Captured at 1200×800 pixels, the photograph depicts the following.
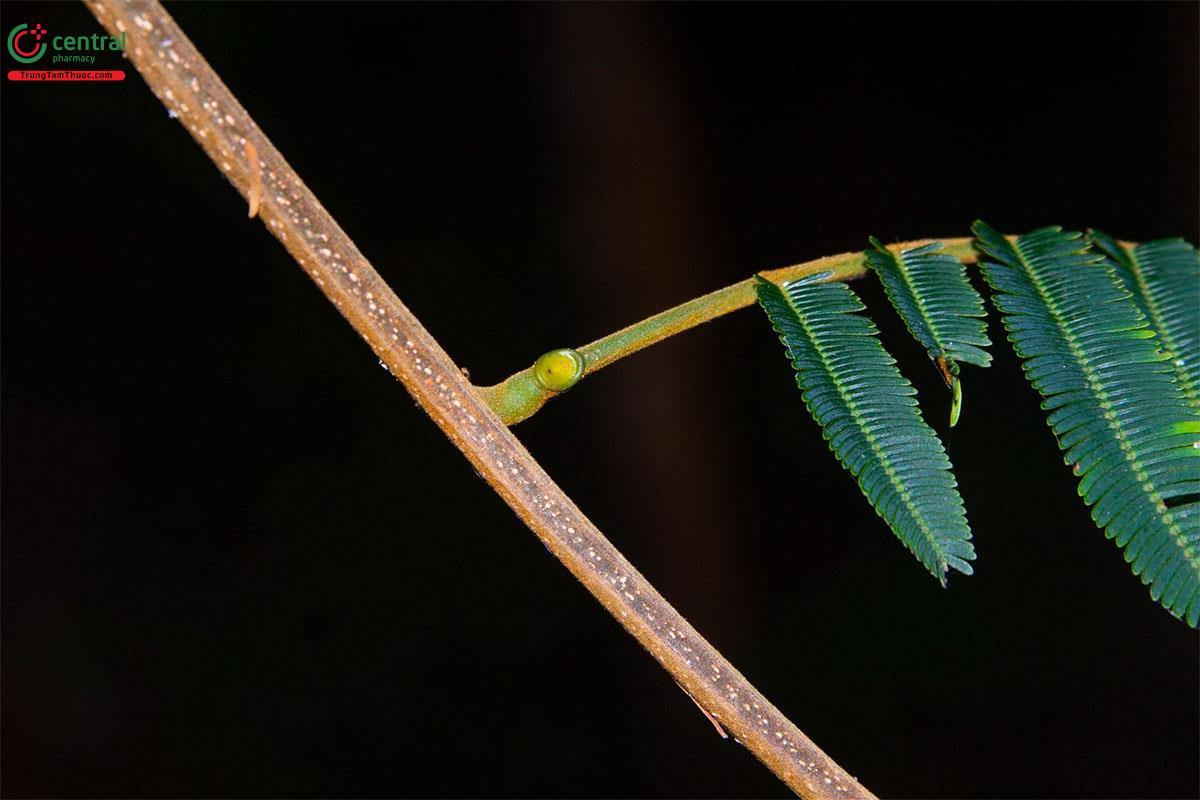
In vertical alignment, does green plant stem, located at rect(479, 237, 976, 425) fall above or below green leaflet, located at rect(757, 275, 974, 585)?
above

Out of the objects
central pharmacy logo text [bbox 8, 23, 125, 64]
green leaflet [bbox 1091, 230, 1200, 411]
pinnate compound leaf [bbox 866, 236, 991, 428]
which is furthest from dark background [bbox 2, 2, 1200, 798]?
pinnate compound leaf [bbox 866, 236, 991, 428]

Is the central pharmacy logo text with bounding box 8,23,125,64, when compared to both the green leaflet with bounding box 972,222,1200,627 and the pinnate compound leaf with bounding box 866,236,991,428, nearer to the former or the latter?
the pinnate compound leaf with bounding box 866,236,991,428

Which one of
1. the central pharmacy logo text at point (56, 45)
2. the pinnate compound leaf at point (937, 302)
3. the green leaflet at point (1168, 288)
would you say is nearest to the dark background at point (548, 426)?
the central pharmacy logo text at point (56, 45)

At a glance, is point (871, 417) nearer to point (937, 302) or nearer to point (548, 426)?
point (937, 302)

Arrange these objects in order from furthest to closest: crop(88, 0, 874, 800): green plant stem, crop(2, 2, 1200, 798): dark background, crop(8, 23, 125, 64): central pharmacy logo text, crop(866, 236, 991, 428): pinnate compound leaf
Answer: crop(2, 2, 1200, 798): dark background
crop(8, 23, 125, 64): central pharmacy logo text
crop(866, 236, 991, 428): pinnate compound leaf
crop(88, 0, 874, 800): green plant stem

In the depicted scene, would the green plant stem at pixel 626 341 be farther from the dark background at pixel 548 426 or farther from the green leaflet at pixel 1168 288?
the dark background at pixel 548 426

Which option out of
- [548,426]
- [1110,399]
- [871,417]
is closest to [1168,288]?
[1110,399]

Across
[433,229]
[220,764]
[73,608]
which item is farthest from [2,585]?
[433,229]
